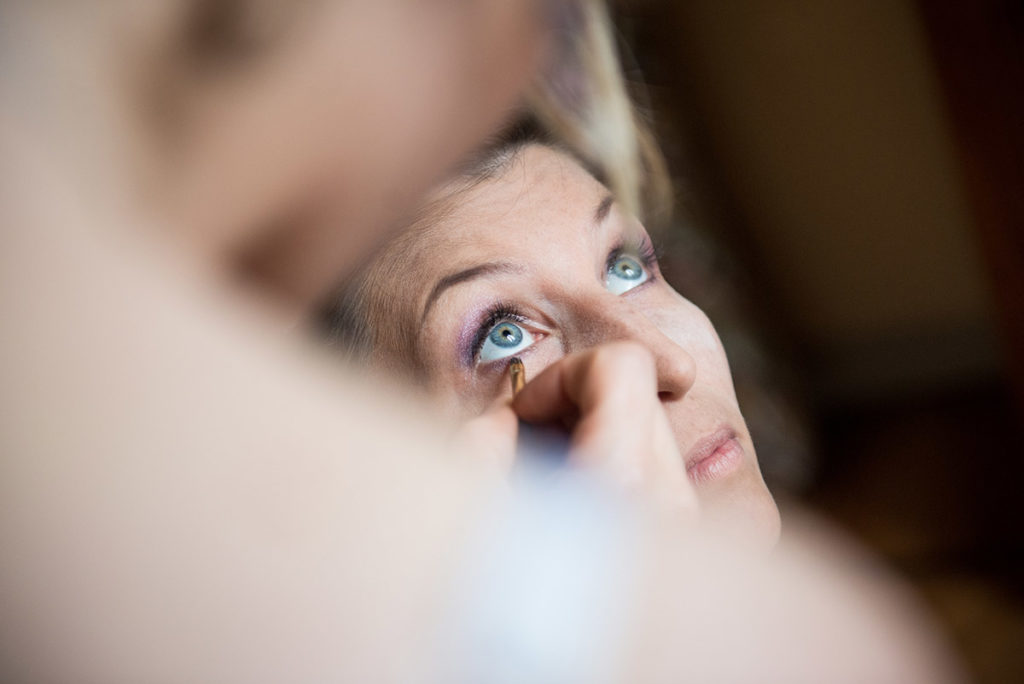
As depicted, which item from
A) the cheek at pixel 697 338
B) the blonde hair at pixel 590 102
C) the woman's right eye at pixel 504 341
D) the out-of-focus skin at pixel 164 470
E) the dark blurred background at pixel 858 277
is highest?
the dark blurred background at pixel 858 277

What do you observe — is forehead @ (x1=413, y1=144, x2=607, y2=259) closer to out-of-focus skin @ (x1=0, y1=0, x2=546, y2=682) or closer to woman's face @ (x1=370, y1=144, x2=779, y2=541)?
woman's face @ (x1=370, y1=144, x2=779, y2=541)

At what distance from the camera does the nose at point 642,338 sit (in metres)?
0.28

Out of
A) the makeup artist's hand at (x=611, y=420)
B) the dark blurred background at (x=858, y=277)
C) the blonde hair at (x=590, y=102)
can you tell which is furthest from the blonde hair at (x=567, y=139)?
the dark blurred background at (x=858, y=277)

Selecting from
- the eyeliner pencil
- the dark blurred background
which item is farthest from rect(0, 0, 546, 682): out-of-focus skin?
the dark blurred background

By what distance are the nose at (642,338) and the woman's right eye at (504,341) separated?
0.9 inches

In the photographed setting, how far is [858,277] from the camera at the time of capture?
84 cm

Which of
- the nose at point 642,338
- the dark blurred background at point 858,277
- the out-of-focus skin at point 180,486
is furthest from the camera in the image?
the dark blurred background at point 858,277

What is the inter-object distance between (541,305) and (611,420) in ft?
0.41

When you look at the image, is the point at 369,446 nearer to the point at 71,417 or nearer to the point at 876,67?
the point at 71,417

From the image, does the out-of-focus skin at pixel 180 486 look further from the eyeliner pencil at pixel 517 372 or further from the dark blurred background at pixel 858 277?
the dark blurred background at pixel 858 277

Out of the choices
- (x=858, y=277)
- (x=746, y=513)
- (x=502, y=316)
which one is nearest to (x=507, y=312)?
(x=502, y=316)

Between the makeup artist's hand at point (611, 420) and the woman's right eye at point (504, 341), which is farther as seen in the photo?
the woman's right eye at point (504, 341)

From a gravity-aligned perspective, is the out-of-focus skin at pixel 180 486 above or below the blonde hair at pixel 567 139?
below

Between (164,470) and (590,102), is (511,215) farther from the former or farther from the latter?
(164,470)
